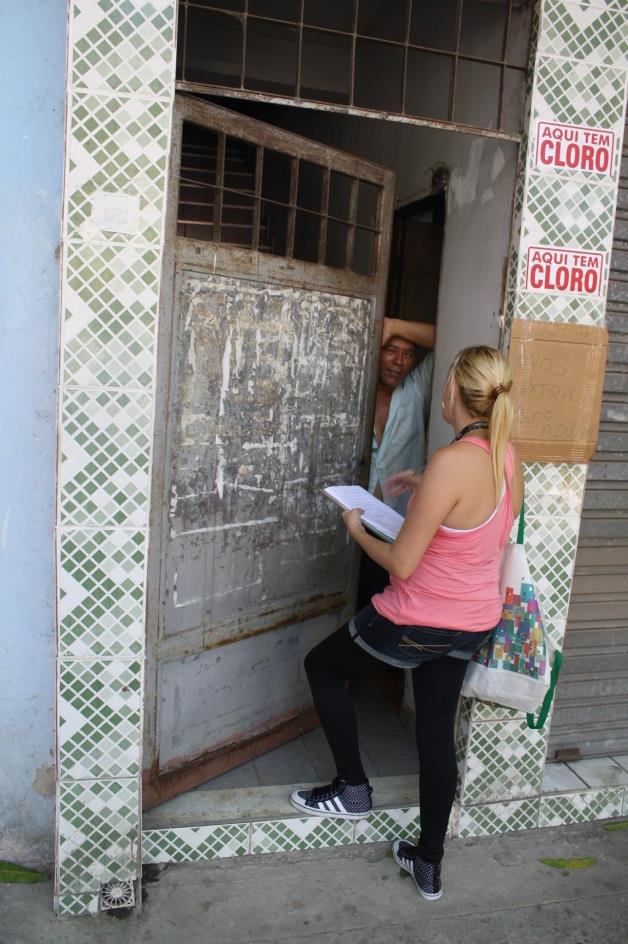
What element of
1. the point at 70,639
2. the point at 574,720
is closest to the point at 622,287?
the point at 574,720

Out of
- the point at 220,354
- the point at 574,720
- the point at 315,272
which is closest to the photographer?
the point at 220,354

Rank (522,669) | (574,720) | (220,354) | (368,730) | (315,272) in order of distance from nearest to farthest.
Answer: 1. (522,669)
2. (220,354)
3. (315,272)
4. (574,720)
5. (368,730)

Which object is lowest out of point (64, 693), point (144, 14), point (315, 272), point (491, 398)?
point (64, 693)

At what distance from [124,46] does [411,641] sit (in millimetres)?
1988

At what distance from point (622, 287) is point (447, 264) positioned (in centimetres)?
78

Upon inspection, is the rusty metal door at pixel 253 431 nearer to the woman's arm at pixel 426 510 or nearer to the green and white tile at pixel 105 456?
the green and white tile at pixel 105 456

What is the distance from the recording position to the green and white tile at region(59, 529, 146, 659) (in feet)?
7.89

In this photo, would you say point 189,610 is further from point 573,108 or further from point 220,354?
point 573,108

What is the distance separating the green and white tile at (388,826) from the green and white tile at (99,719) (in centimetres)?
95

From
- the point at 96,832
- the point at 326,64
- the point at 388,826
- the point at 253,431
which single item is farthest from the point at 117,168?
the point at 326,64

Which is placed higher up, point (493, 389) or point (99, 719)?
point (493, 389)

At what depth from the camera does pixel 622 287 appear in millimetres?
3096

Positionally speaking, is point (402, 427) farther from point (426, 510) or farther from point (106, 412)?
point (106, 412)

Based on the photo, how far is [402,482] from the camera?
3197 mm
